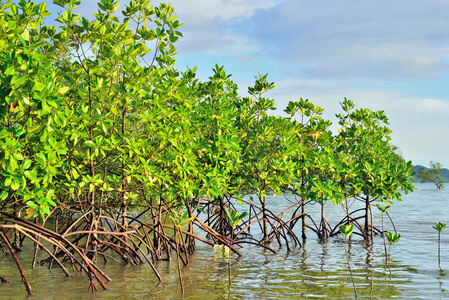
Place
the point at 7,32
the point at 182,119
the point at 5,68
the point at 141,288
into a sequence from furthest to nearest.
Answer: the point at 182,119 < the point at 141,288 < the point at 7,32 < the point at 5,68

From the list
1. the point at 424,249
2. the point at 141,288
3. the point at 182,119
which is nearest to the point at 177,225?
the point at 141,288

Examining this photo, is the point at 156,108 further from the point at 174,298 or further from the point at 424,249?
the point at 424,249

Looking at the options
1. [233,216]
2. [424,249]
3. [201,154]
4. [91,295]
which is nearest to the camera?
[233,216]

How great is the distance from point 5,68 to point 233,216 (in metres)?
3.02

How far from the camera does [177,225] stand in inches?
323

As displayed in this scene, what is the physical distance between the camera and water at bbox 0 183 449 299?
6.82 metres

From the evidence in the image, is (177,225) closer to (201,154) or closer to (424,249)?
(201,154)

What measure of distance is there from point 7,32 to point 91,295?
3788 mm

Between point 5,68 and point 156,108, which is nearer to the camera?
point 5,68

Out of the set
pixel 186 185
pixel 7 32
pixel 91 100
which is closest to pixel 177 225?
pixel 186 185

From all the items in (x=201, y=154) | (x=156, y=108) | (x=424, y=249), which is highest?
(x=156, y=108)

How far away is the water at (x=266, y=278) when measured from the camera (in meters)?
6.82

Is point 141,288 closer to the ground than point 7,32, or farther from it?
Result: closer to the ground

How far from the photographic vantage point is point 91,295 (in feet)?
21.1
